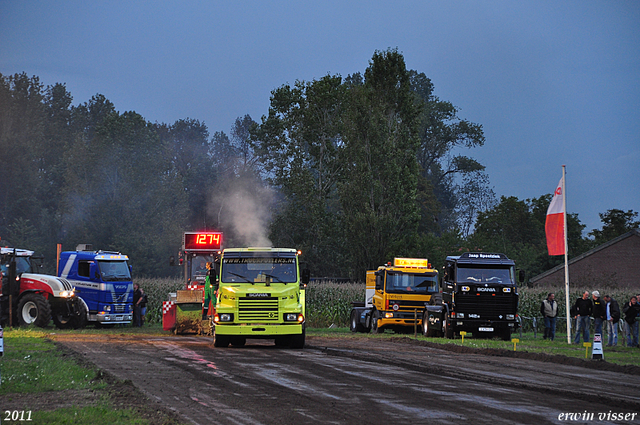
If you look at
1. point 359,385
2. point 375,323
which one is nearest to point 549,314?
point 375,323

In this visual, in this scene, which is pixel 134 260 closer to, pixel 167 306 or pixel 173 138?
pixel 173 138

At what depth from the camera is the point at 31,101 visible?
104 meters

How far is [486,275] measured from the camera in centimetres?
2953

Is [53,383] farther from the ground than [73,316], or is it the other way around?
[73,316]

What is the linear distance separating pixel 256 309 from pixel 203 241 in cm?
1309

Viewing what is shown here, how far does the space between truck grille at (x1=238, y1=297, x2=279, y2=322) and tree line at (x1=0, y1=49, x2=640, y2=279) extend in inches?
717

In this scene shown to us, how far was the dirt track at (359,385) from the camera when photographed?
1096 cm

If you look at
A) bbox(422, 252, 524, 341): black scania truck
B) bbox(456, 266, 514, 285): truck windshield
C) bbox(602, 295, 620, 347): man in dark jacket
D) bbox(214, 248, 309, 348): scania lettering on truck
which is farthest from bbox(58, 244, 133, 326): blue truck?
bbox(602, 295, 620, 347): man in dark jacket

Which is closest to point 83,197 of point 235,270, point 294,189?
point 294,189

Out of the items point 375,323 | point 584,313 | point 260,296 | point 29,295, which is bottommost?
point 375,323

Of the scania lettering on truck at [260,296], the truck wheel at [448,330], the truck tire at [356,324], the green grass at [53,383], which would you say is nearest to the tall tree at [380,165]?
the truck tire at [356,324]

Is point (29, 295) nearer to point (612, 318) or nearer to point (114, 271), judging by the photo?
point (114, 271)

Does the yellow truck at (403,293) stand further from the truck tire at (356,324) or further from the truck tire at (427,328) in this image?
the truck tire at (356,324)

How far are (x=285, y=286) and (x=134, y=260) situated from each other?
58.0 metres
